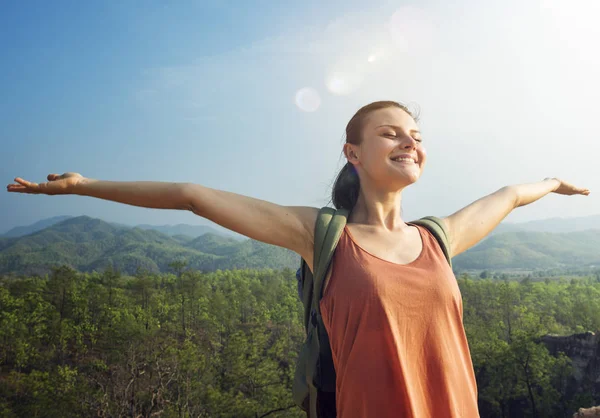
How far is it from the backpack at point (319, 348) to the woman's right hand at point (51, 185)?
939 millimetres

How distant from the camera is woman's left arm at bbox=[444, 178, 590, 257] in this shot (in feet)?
6.29

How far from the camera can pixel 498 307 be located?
30422mm

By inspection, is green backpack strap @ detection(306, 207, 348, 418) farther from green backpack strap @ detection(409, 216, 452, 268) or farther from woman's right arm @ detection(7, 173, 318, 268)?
green backpack strap @ detection(409, 216, 452, 268)

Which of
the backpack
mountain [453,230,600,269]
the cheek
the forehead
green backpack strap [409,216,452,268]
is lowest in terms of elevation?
mountain [453,230,600,269]

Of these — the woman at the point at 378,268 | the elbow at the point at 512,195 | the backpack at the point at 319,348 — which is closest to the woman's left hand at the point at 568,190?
the elbow at the point at 512,195

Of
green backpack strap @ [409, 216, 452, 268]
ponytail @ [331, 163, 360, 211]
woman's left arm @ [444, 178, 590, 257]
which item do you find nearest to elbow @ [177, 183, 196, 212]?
ponytail @ [331, 163, 360, 211]

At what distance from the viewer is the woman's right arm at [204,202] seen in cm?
156

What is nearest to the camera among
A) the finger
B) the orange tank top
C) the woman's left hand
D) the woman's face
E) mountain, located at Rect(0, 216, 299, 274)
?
the orange tank top

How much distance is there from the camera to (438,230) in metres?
1.82

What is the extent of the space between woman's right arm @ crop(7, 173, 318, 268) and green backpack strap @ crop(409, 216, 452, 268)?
0.56 meters

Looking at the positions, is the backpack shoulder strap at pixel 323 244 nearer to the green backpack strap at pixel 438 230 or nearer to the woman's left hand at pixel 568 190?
the green backpack strap at pixel 438 230

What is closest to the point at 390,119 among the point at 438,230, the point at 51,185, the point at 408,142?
the point at 408,142

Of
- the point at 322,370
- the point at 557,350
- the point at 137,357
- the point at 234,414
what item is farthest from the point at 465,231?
the point at 557,350

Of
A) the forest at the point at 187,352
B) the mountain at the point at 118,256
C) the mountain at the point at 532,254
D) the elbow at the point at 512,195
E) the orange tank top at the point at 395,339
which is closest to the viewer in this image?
the orange tank top at the point at 395,339
